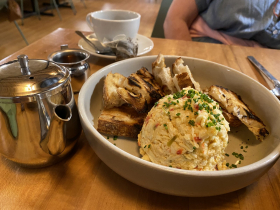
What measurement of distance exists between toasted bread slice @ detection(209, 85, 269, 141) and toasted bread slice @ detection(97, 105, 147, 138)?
0.27 meters

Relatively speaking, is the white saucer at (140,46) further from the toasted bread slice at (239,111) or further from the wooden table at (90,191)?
the wooden table at (90,191)

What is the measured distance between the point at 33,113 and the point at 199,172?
14.7 inches

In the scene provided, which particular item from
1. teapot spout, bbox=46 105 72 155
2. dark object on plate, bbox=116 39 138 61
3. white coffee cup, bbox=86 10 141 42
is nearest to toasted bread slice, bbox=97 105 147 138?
teapot spout, bbox=46 105 72 155

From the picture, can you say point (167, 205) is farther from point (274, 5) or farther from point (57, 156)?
point (274, 5)

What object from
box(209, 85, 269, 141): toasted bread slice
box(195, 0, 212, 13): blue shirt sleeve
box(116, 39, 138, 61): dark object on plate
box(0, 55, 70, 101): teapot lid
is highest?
box(195, 0, 212, 13): blue shirt sleeve

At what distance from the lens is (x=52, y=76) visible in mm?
508

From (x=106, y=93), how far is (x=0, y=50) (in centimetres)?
294

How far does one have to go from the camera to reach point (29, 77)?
49 cm

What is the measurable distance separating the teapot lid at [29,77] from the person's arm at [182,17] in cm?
131

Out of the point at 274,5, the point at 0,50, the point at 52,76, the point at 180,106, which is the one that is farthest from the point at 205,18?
the point at 0,50

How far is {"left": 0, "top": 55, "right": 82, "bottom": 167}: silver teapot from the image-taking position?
457 mm

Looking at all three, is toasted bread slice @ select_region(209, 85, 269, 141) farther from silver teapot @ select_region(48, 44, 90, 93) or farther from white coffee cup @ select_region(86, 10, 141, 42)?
white coffee cup @ select_region(86, 10, 141, 42)

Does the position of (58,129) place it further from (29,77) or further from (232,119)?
(232,119)

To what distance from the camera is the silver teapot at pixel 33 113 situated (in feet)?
1.50
